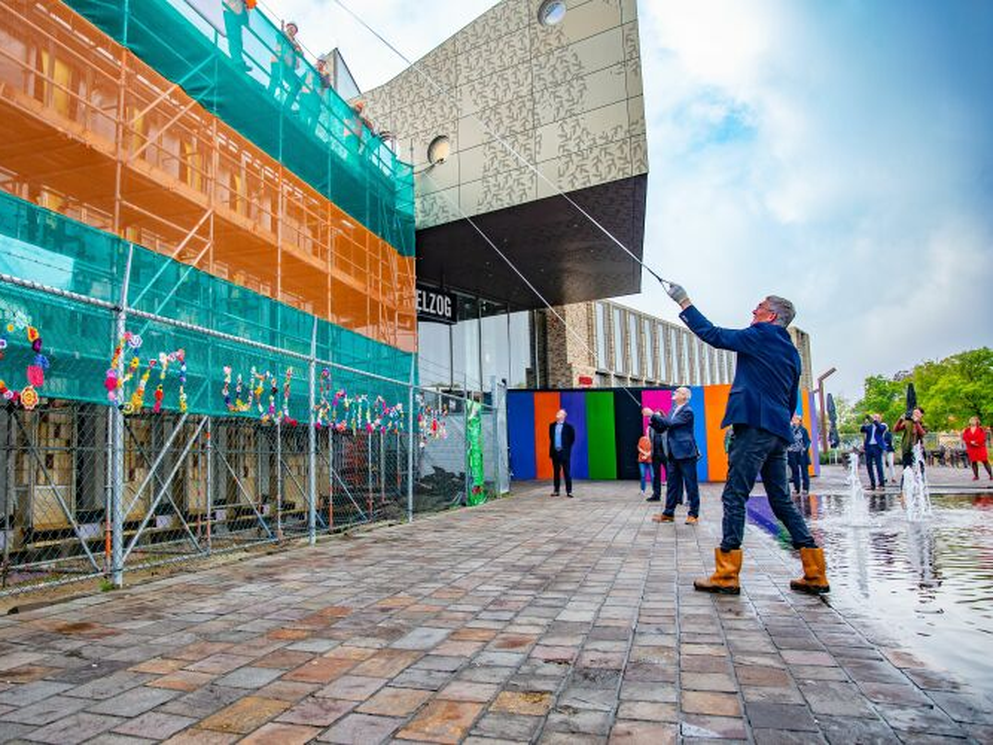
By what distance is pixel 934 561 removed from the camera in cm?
542

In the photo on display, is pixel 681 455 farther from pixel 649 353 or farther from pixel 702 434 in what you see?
pixel 649 353

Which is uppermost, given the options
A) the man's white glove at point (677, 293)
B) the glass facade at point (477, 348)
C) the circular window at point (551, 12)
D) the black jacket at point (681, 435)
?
the circular window at point (551, 12)

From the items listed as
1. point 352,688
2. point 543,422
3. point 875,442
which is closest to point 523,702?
point 352,688

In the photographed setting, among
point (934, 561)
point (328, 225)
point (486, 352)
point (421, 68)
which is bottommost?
point (934, 561)

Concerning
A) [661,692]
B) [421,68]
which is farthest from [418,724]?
[421,68]

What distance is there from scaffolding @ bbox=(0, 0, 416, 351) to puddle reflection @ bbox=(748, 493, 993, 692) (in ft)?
25.9

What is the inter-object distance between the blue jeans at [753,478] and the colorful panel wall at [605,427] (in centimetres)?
1622

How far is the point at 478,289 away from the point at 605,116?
941cm

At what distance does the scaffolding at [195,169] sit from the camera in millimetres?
8141

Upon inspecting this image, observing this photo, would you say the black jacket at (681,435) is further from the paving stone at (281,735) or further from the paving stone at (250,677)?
the paving stone at (281,735)

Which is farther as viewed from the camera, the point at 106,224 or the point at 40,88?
the point at 106,224

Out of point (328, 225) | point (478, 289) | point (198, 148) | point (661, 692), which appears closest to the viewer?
point (661, 692)

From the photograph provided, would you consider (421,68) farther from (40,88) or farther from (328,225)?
(40,88)

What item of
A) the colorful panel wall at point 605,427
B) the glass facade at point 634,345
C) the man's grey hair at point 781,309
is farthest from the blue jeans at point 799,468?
the glass facade at point 634,345
